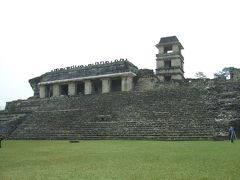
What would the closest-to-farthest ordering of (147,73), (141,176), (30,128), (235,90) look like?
1. (141,176)
2. (235,90)
3. (30,128)
4. (147,73)

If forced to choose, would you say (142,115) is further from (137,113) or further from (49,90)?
(49,90)

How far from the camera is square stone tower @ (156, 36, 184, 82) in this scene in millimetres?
36869

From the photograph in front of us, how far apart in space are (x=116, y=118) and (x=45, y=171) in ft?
43.5

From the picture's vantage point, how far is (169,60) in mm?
37469

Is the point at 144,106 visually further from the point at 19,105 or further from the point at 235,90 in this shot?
the point at 19,105

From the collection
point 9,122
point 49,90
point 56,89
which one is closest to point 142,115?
point 9,122

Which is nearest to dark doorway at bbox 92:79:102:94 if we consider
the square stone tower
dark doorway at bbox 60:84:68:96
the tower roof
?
dark doorway at bbox 60:84:68:96

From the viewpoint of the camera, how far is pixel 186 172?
22.3 ft

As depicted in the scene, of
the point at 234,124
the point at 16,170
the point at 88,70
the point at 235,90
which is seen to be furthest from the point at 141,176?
the point at 88,70

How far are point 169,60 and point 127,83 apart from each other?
7.75 m

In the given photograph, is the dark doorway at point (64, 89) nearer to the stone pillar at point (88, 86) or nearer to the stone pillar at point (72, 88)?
the stone pillar at point (72, 88)

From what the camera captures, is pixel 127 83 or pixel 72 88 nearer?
pixel 127 83

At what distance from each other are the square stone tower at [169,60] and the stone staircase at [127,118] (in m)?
13.4

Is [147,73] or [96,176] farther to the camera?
[147,73]
